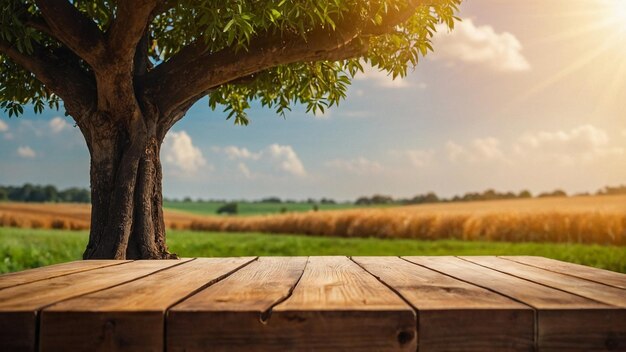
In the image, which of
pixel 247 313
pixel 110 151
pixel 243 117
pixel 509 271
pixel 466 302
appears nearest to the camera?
pixel 247 313

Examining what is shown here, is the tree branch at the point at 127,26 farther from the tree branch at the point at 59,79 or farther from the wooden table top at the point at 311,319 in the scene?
the wooden table top at the point at 311,319

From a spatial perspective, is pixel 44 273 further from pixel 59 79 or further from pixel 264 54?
pixel 59 79

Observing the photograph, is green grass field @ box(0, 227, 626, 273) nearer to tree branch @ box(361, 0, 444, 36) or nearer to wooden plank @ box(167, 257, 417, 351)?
tree branch @ box(361, 0, 444, 36)

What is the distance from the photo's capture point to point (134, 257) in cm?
740

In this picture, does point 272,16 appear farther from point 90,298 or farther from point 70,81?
point 90,298

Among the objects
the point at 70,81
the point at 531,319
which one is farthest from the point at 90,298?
the point at 70,81

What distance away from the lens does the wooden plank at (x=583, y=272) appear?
131 inches

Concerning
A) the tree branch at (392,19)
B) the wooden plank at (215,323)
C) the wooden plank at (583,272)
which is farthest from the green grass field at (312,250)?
the wooden plank at (215,323)

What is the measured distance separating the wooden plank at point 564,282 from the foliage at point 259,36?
10.1 feet

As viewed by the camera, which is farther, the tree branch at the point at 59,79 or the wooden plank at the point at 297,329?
the tree branch at the point at 59,79

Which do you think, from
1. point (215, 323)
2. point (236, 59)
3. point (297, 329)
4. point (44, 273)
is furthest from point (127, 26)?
point (297, 329)

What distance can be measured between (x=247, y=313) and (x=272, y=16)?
14.6ft

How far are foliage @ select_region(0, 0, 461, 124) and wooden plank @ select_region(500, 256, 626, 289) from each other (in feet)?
10.1

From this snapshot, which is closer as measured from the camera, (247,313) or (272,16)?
(247,313)
